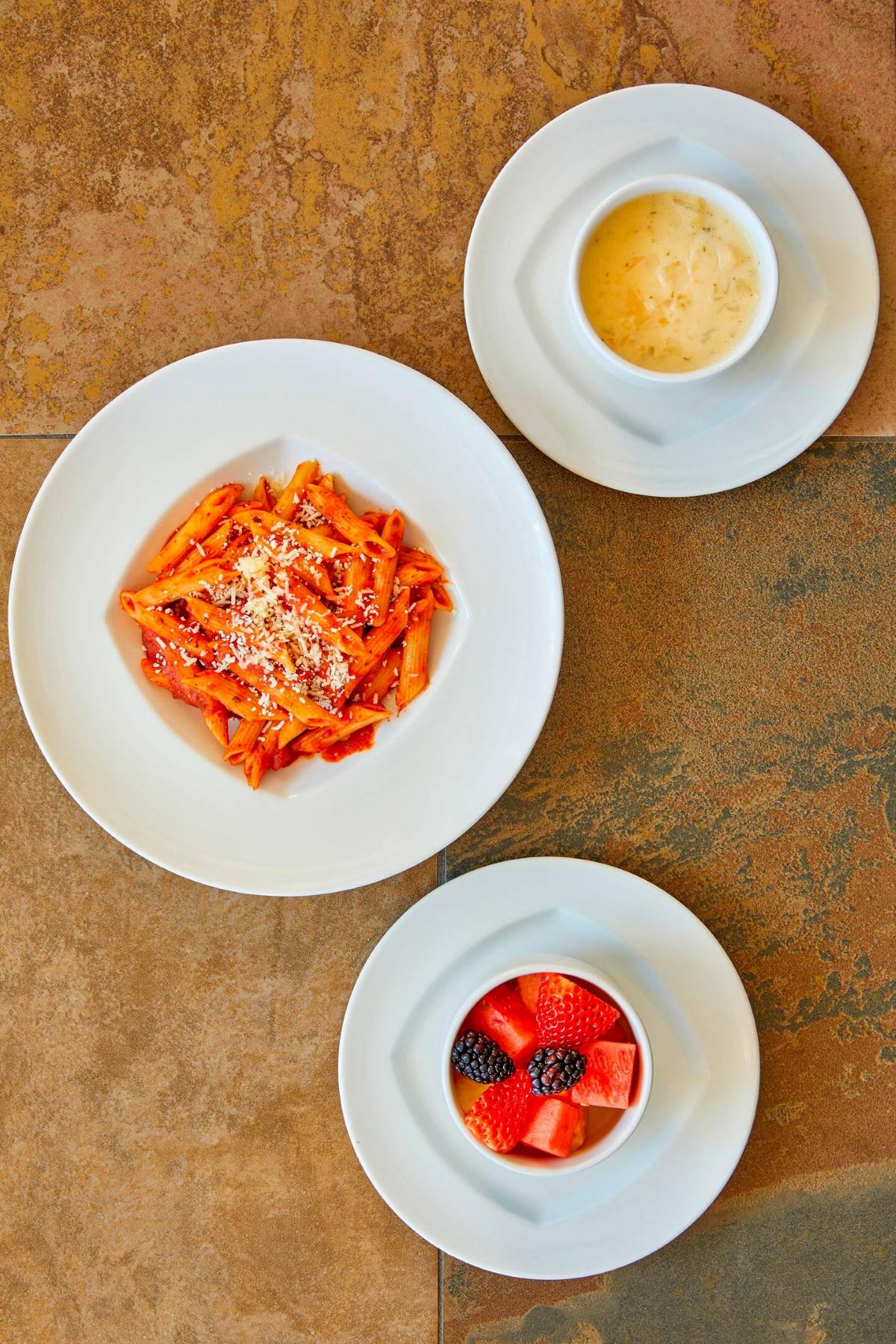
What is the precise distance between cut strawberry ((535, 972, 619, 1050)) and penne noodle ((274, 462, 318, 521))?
73cm

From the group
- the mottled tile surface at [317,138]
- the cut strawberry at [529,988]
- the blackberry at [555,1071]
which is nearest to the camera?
the blackberry at [555,1071]

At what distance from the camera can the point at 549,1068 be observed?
1276mm

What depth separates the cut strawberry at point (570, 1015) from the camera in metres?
1.32

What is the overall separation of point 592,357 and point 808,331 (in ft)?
1.03

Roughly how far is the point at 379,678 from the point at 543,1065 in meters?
0.56

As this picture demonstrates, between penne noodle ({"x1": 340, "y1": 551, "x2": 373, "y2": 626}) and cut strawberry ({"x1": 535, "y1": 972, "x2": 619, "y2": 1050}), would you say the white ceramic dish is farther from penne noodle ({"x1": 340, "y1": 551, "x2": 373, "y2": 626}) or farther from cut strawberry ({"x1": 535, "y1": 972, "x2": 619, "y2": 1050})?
cut strawberry ({"x1": 535, "y1": 972, "x2": 619, "y2": 1050})

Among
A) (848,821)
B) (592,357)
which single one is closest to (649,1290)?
(848,821)

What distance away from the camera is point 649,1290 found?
159 centimetres

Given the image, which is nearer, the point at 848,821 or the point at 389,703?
the point at 389,703

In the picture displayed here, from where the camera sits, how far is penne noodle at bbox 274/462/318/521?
52.8 inches

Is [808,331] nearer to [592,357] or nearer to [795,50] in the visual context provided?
[592,357]

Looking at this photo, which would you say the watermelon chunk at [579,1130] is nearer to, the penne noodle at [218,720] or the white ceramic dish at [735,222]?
the penne noodle at [218,720]

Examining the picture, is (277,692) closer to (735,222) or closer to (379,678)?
(379,678)

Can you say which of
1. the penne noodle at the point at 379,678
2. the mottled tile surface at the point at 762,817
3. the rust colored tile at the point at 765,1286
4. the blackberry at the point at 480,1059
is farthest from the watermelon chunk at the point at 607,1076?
the penne noodle at the point at 379,678
